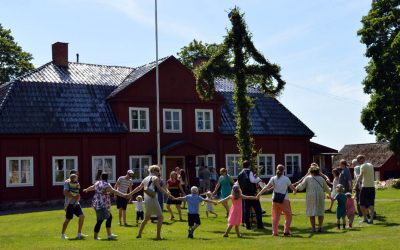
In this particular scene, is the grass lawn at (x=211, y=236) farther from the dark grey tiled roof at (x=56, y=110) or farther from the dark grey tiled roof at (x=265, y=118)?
the dark grey tiled roof at (x=265, y=118)

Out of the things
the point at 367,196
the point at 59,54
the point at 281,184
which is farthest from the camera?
the point at 59,54

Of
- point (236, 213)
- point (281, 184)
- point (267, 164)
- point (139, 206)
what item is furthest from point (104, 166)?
point (281, 184)

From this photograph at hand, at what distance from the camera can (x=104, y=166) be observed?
34438mm

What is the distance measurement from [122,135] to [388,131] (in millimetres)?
16475

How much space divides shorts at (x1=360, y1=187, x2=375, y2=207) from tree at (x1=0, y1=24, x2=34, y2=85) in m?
39.4

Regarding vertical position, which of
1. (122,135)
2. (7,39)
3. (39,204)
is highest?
(7,39)

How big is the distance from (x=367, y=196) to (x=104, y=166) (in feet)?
61.0

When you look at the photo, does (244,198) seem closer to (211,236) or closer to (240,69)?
(211,236)

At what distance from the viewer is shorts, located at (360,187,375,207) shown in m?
18.8

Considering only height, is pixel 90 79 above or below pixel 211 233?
above

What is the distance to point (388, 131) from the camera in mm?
39688

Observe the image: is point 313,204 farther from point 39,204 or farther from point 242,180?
point 39,204

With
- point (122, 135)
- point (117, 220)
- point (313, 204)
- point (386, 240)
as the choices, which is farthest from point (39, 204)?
A: point (386, 240)

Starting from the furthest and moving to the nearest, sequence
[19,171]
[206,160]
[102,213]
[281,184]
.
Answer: [206,160], [19,171], [281,184], [102,213]
